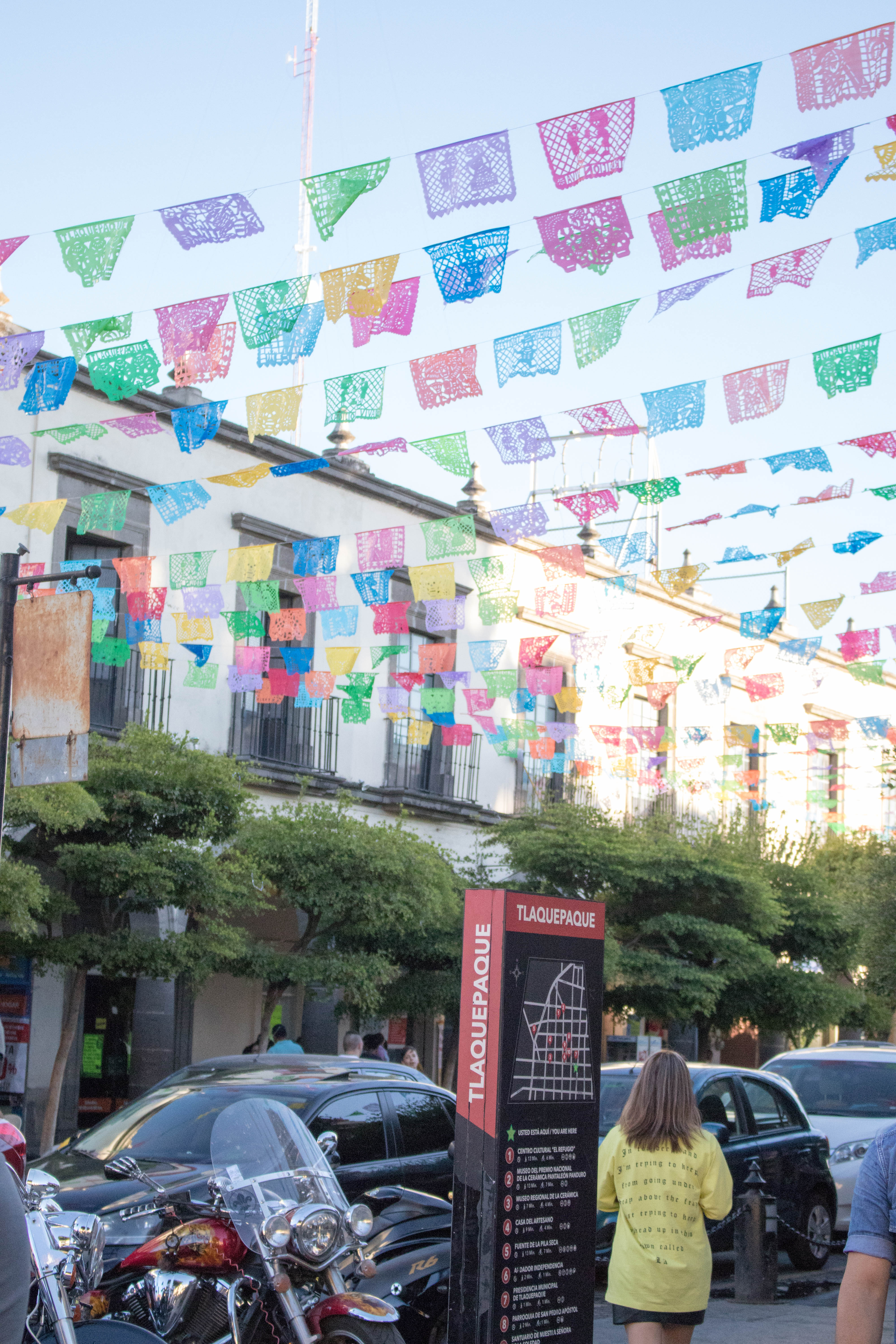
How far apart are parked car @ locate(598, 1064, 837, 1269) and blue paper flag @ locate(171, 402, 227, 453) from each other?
581cm

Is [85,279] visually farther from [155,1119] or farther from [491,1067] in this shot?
[491,1067]

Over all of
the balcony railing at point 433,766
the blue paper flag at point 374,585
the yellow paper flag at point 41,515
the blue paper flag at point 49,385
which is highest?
the blue paper flag at point 49,385

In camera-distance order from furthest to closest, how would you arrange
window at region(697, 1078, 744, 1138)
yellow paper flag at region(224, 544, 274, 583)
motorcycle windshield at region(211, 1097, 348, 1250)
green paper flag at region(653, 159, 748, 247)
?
yellow paper flag at region(224, 544, 274, 583), window at region(697, 1078, 744, 1138), green paper flag at region(653, 159, 748, 247), motorcycle windshield at region(211, 1097, 348, 1250)

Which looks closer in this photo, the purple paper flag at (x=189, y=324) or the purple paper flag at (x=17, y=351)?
the purple paper flag at (x=189, y=324)

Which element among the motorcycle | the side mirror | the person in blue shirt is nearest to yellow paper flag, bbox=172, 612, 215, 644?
the person in blue shirt

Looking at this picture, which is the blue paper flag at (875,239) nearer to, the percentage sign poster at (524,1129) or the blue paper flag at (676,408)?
the blue paper flag at (676,408)

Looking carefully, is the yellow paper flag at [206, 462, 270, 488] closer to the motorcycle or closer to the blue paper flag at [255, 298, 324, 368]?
the blue paper flag at [255, 298, 324, 368]

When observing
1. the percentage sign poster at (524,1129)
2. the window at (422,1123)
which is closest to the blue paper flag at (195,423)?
the window at (422,1123)

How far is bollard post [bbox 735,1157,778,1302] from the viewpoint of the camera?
10.3 metres

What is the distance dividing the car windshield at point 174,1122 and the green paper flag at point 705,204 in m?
5.53

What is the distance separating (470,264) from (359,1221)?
6.10m

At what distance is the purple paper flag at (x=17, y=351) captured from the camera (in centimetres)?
1116

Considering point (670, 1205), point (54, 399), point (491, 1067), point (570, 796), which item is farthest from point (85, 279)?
point (570, 796)

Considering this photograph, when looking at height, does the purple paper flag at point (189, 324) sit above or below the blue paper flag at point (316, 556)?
above
